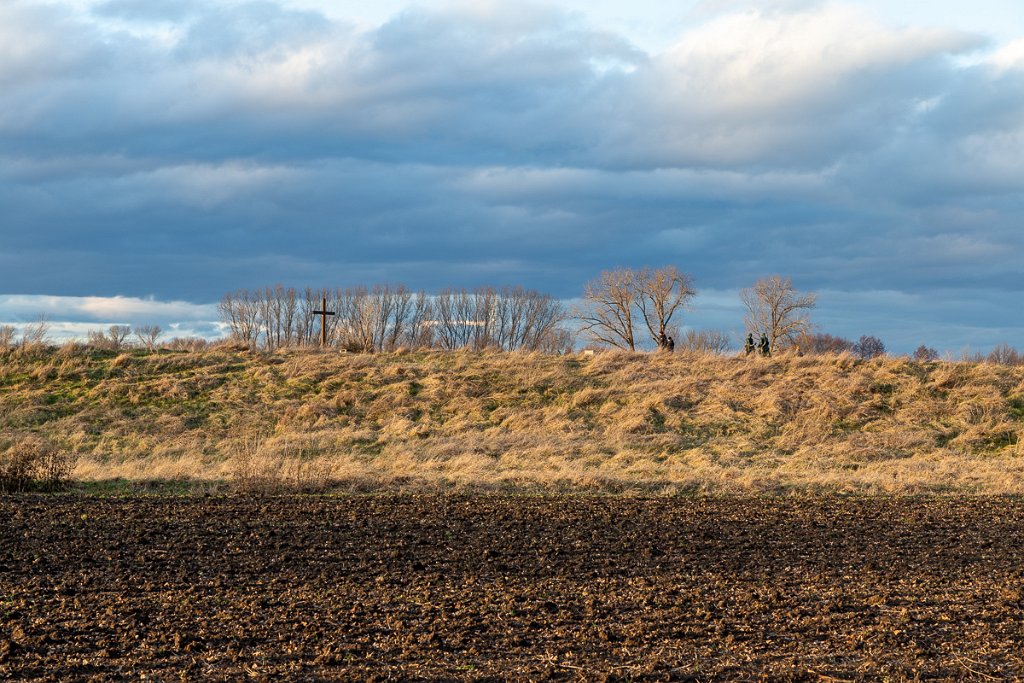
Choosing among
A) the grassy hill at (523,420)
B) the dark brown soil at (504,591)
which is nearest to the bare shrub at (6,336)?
the grassy hill at (523,420)

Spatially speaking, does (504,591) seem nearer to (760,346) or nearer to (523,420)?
(523,420)

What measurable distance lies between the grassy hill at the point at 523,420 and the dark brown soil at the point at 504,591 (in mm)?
4516

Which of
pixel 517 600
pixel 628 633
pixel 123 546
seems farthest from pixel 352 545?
pixel 628 633

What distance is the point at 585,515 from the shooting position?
16000 mm

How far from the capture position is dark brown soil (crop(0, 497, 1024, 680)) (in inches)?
312

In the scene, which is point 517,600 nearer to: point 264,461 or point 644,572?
point 644,572

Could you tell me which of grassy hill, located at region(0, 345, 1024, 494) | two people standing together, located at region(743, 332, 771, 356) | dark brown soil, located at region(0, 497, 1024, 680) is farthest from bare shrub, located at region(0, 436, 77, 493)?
two people standing together, located at region(743, 332, 771, 356)

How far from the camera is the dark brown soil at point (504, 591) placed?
26.0 feet

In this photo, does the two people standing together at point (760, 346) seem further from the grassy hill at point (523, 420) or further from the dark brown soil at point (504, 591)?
the dark brown soil at point (504, 591)

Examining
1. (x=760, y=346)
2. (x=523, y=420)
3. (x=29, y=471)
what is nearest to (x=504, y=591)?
(x=29, y=471)

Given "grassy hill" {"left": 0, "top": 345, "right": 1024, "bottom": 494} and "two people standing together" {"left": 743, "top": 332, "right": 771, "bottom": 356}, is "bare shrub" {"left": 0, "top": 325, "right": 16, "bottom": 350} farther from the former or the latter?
"two people standing together" {"left": 743, "top": 332, "right": 771, "bottom": 356}

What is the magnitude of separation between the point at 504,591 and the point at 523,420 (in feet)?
65.8

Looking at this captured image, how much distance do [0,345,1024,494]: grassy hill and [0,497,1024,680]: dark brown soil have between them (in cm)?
452

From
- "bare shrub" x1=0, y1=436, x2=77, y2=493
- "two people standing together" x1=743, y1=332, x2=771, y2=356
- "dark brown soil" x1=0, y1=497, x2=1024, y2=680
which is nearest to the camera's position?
"dark brown soil" x1=0, y1=497, x2=1024, y2=680
